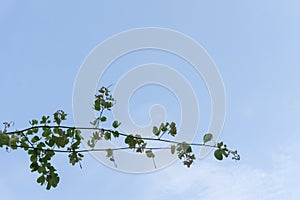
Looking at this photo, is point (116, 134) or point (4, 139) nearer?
point (4, 139)

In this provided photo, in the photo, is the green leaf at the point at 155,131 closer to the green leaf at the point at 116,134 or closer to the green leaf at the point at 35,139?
the green leaf at the point at 116,134

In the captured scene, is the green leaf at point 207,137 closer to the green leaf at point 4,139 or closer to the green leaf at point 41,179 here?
the green leaf at point 41,179

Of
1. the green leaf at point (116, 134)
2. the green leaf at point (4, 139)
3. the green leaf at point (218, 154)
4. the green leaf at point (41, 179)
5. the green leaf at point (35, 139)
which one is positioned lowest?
the green leaf at point (41, 179)

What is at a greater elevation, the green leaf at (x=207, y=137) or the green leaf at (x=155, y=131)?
the green leaf at (x=155, y=131)

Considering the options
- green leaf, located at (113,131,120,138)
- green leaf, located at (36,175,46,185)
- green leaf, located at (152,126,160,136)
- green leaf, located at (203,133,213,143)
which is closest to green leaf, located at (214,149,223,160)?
green leaf, located at (203,133,213,143)

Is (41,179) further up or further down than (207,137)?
further down

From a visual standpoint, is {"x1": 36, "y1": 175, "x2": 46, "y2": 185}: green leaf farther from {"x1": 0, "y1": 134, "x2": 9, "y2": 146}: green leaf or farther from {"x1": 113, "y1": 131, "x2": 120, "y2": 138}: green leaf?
{"x1": 113, "y1": 131, "x2": 120, "y2": 138}: green leaf

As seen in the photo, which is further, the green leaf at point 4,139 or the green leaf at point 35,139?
the green leaf at point 35,139

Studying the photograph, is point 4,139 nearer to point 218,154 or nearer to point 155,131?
point 155,131

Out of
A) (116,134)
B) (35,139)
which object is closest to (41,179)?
(35,139)

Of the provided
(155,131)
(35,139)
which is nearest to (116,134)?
(155,131)

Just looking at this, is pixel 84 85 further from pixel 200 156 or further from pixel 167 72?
pixel 167 72

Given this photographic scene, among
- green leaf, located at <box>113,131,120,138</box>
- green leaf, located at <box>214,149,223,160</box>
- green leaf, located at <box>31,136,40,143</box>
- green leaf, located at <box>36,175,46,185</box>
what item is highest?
green leaf, located at <box>113,131,120,138</box>

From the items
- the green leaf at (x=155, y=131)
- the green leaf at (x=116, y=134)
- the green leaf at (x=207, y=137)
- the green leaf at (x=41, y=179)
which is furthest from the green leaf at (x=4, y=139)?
the green leaf at (x=207, y=137)
